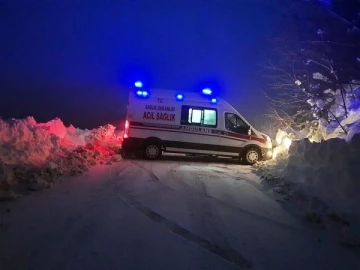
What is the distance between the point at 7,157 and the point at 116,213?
208 inches

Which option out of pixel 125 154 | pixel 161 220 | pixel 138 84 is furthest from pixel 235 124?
pixel 161 220

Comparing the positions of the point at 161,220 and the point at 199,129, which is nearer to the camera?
the point at 161,220

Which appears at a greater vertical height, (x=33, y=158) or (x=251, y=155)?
(x=251, y=155)

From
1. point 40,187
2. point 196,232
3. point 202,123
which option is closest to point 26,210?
point 40,187

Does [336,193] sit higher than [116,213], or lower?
higher

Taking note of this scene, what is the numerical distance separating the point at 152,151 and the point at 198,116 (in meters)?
2.29

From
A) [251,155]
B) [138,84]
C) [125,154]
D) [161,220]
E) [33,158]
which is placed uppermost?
[138,84]

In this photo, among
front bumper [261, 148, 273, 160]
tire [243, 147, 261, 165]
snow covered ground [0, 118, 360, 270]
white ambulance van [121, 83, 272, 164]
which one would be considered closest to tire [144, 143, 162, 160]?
white ambulance van [121, 83, 272, 164]

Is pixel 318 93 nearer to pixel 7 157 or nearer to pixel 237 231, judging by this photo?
pixel 237 231

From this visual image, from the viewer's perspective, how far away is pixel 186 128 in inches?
513

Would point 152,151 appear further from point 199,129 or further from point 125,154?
point 199,129

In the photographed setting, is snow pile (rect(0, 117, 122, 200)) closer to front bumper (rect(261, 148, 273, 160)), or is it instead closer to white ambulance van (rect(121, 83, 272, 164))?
white ambulance van (rect(121, 83, 272, 164))

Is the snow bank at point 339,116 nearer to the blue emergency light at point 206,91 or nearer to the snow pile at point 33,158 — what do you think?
the blue emergency light at point 206,91

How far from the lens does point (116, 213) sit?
225 inches
